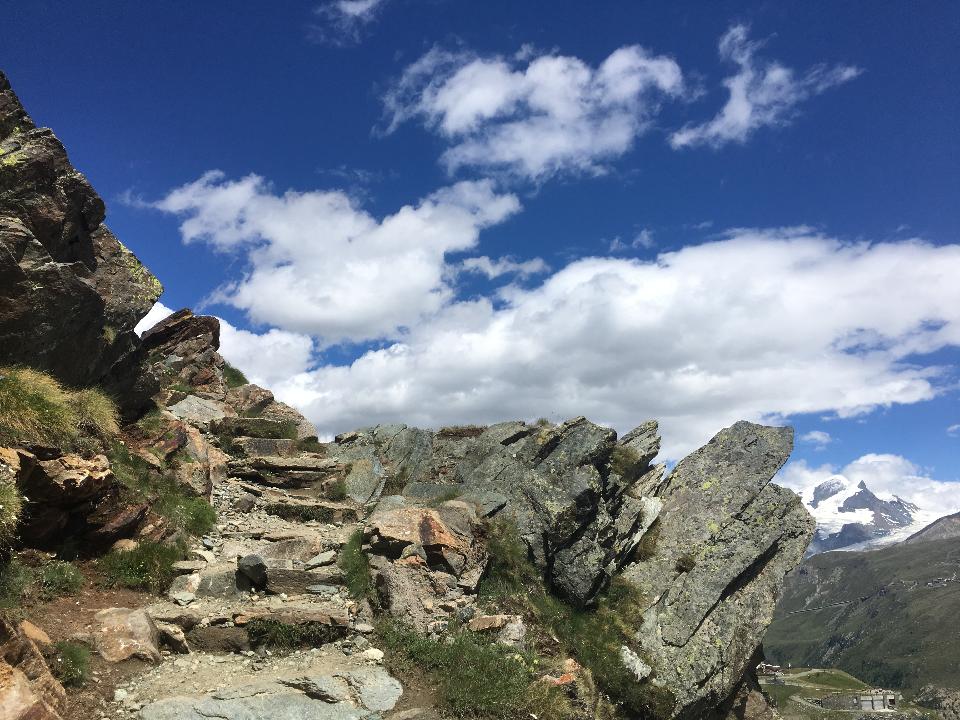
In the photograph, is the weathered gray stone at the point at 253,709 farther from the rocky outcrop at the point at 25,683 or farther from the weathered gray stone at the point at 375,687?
the rocky outcrop at the point at 25,683

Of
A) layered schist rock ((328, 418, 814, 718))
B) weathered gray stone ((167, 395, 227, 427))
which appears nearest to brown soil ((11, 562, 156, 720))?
layered schist rock ((328, 418, 814, 718))

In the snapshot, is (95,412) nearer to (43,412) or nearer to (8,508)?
(43,412)

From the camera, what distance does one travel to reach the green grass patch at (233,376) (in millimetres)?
39188

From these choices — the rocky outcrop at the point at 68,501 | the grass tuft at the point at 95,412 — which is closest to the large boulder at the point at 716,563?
the rocky outcrop at the point at 68,501

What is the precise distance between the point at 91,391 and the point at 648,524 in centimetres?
2079

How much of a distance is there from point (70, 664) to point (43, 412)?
6948mm

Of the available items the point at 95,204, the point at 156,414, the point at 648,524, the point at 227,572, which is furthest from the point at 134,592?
the point at 648,524

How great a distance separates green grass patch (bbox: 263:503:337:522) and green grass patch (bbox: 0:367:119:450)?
20.4 feet

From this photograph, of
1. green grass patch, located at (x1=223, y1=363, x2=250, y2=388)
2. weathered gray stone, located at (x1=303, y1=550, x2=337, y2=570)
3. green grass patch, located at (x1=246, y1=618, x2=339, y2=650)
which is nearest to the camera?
green grass patch, located at (x1=246, y1=618, x2=339, y2=650)

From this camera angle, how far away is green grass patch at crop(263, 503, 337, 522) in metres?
21.6

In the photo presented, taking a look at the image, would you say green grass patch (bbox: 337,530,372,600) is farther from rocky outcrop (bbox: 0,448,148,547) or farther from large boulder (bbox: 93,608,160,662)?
rocky outcrop (bbox: 0,448,148,547)

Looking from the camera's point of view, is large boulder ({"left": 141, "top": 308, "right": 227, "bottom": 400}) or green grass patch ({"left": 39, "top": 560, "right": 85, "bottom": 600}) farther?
large boulder ({"left": 141, "top": 308, "right": 227, "bottom": 400})

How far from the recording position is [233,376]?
1587 inches

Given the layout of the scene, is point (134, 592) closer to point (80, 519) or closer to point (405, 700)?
point (80, 519)
